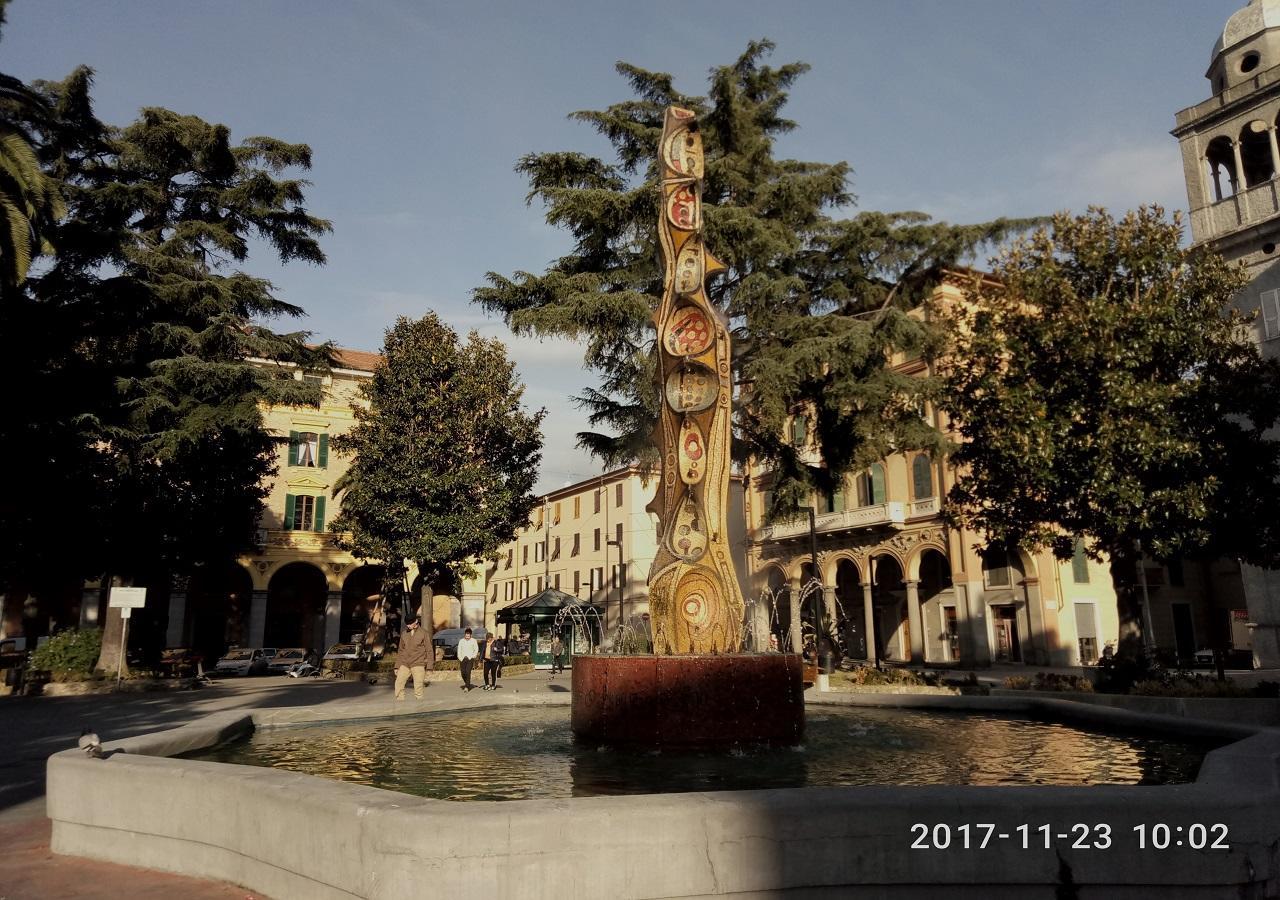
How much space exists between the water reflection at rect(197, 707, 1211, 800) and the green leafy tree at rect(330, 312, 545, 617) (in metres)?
17.5

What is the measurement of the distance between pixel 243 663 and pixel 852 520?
26.6 metres

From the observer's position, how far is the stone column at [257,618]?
41.2 m

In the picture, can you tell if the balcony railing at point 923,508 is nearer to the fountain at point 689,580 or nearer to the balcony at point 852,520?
the balcony at point 852,520

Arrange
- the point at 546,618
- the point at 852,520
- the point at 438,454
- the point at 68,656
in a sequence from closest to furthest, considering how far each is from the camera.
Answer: the point at 68,656 < the point at 438,454 < the point at 546,618 < the point at 852,520

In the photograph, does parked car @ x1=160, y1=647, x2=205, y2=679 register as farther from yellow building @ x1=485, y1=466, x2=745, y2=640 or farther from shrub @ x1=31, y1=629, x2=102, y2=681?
yellow building @ x1=485, y1=466, x2=745, y2=640

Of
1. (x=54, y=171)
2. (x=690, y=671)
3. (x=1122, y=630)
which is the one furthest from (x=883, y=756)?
(x=54, y=171)

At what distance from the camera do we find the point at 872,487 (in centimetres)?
3950

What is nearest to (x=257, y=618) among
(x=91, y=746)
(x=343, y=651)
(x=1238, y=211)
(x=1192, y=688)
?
(x=343, y=651)

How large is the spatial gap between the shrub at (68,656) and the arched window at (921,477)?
99.4 feet

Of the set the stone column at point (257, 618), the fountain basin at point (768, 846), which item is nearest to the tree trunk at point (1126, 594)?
the fountain basin at point (768, 846)

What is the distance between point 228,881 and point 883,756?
625 centimetres

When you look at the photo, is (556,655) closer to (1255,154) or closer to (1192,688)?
(1192,688)

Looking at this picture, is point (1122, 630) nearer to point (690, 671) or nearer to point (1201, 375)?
point (1201, 375)

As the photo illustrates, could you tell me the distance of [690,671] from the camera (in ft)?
30.9
